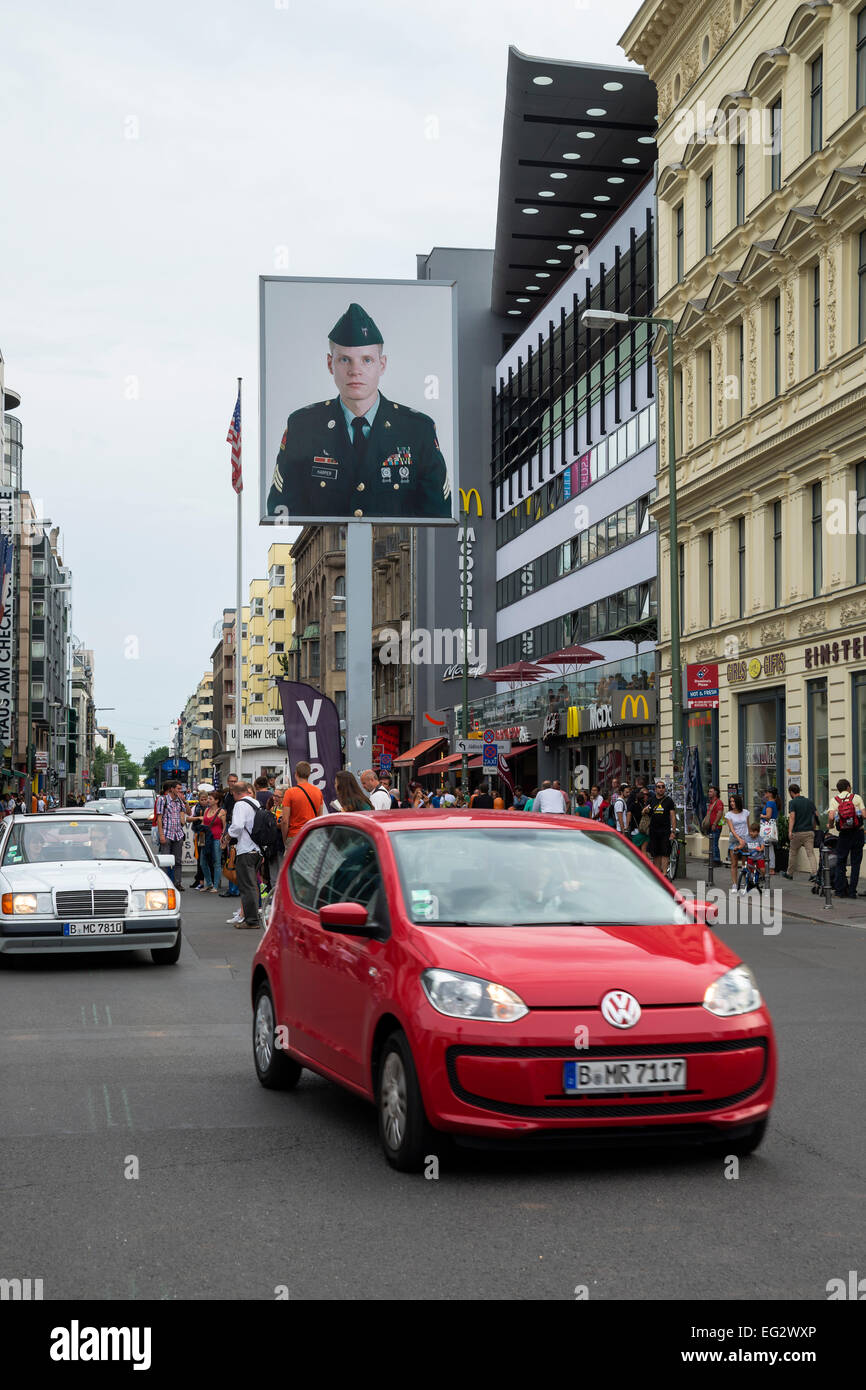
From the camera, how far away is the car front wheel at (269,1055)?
28.5ft

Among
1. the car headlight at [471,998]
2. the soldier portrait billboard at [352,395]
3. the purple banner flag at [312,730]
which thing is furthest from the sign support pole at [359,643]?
the car headlight at [471,998]

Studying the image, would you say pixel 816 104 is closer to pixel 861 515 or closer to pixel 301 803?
pixel 861 515

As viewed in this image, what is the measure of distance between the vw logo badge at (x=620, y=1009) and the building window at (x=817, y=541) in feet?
82.1

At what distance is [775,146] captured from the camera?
33375 mm

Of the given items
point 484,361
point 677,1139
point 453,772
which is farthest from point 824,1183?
point 484,361

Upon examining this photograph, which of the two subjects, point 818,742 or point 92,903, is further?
point 818,742

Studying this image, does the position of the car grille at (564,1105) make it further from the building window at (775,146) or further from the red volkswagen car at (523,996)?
the building window at (775,146)

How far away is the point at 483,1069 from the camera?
648 centimetres

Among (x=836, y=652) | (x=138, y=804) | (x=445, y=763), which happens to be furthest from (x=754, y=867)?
(x=138, y=804)

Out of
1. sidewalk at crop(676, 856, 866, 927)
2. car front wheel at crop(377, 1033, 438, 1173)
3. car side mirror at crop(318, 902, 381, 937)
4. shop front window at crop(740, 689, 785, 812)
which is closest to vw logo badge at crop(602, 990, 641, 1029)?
car front wheel at crop(377, 1033, 438, 1173)

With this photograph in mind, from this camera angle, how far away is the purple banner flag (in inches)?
1081

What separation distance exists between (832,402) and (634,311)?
1904 cm

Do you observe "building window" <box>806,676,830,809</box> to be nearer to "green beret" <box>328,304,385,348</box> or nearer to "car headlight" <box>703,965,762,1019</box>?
"green beret" <box>328,304,385,348</box>

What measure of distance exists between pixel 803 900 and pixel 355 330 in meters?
14.2
